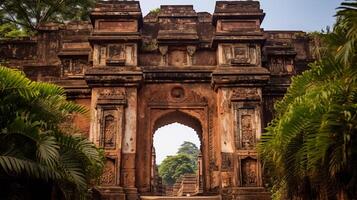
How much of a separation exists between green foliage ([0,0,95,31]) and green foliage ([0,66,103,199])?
11.7 meters

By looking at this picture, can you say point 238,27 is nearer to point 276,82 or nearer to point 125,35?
point 276,82

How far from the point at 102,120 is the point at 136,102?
1009mm

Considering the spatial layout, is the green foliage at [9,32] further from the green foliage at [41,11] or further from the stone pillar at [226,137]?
the stone pillar at [226,137]

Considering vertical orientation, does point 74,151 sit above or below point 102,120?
below

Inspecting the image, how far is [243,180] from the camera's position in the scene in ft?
36.4

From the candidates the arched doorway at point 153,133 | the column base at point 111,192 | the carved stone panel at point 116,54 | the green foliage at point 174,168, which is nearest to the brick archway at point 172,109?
the arched doorway at point 153,133

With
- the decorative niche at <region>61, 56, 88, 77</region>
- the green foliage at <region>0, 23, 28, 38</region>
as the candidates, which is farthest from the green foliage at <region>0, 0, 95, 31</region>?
the decorative niche at <region>61, 56, 88, 77</region>

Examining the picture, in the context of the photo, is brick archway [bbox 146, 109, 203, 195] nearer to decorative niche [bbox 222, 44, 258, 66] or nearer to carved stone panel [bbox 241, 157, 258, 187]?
carved stone panel [bbox 241, 157, 258, 187]

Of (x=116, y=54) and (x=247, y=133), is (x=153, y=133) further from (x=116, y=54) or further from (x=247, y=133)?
(x=247, y=133)

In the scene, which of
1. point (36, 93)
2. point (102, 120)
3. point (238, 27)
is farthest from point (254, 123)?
point (36, 93)

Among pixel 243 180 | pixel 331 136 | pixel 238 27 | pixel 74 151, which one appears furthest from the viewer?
pixel 238 27

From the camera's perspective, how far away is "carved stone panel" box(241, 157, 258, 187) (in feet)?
36.3

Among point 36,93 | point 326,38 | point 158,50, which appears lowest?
point 36,93

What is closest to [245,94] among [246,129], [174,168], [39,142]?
[246,129]
